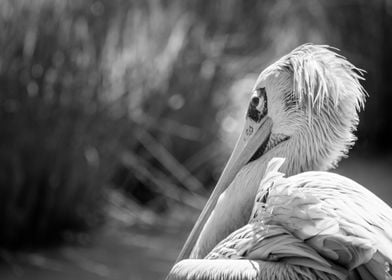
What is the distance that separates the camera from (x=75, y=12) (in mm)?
6090

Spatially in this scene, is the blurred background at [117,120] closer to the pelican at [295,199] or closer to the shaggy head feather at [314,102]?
the pelican at [295,199]

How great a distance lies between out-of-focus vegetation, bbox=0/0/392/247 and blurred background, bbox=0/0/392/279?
0.03 feet

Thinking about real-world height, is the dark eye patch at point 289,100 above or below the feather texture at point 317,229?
above

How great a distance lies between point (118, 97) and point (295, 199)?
3.50m

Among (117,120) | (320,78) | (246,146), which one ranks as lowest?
(246,146)

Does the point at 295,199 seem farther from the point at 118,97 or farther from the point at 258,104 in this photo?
the point at 118,97

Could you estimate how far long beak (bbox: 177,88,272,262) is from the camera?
353 cm

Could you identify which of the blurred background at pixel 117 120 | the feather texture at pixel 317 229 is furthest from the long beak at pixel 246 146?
the blurred background at pixel 117 120

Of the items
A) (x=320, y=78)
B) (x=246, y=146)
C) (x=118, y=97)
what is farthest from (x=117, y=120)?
(x=320, y=78)

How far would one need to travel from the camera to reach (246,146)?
11.7 feet

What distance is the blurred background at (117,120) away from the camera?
5820mm

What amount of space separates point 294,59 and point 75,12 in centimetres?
308


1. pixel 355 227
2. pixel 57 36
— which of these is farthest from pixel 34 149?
pixel 355 227

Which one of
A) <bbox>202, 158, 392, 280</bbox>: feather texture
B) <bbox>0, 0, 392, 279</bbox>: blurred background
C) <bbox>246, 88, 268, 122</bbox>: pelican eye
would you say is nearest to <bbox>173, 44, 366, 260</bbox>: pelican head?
<bbox>246, 88, 268, 122</bbox>: pelican eye
